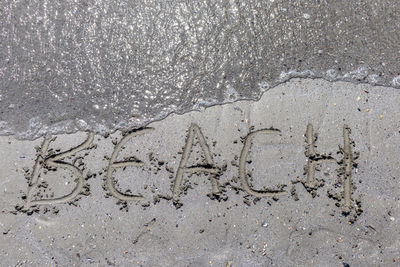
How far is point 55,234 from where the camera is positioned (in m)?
2.41

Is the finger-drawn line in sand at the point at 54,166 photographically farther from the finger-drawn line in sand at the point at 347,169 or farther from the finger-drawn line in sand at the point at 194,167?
the finger-drawn line in sand at the point at 347,169

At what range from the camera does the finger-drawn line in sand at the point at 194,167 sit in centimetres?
246

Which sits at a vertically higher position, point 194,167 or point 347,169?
point 347,169

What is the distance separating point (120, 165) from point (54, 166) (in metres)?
0.51

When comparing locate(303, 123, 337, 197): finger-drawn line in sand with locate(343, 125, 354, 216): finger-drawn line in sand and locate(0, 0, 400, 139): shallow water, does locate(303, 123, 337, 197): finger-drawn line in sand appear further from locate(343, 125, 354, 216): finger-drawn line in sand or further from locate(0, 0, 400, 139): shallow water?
locate(0, 0, 400, 139): shallow water

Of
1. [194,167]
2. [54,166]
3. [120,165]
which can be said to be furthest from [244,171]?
[54,166]

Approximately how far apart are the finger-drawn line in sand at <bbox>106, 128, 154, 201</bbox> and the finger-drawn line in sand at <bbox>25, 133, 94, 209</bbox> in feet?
0.67

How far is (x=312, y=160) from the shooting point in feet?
8.12

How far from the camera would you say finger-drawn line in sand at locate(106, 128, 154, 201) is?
2441 mm

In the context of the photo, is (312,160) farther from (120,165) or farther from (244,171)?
(120,165)

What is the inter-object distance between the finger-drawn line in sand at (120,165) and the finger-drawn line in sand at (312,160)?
4.05 feet

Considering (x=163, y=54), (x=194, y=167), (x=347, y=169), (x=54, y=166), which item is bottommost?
(x=54, y=166)

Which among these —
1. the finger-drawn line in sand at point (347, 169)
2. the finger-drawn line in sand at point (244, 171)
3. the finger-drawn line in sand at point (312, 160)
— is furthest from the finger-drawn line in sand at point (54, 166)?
the finger-drawn line in sand at point (347, 169)

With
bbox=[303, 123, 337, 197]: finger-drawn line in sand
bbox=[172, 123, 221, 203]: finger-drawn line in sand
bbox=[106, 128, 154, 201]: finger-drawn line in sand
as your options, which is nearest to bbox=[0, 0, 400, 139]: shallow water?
bbox=[106, 128, 154, 201]: finger-drawn line in sand
